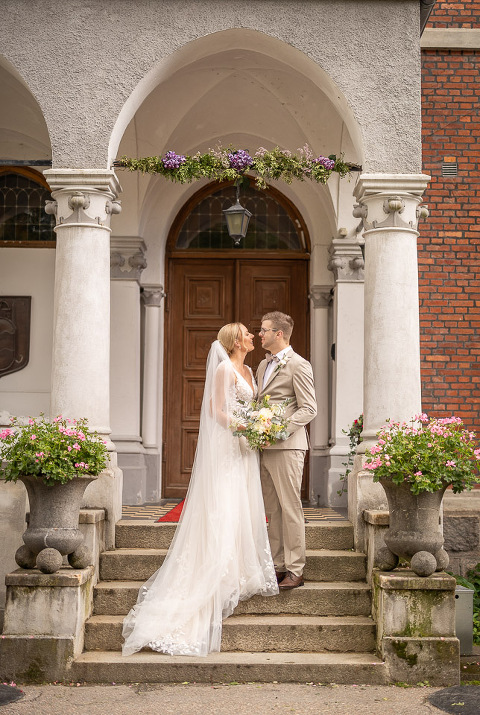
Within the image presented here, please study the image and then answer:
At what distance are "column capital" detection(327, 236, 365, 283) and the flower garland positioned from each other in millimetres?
2696

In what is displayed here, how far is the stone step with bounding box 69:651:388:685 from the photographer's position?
19.4ft

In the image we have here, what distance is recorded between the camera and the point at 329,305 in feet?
35.8

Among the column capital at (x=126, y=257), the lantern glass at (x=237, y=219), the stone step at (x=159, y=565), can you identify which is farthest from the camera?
the column capital at (x=126, y=257)

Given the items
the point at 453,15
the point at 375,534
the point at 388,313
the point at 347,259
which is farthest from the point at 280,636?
the point at 453,15

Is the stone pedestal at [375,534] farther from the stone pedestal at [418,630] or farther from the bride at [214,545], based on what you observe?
the bride at [214,545]

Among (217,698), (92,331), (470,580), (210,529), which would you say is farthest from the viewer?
(470,580)

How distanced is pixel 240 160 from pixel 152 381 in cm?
414

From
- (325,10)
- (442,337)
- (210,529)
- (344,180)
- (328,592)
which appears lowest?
(328,592)

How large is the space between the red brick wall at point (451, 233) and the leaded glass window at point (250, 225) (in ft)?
7.67

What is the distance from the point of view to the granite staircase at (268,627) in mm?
5918

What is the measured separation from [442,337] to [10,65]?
5189 mm

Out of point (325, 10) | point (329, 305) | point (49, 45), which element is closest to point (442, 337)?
point (329, 305)

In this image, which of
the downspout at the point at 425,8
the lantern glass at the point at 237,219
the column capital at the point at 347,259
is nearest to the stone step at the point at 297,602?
the lantern glass at the point at 237,219

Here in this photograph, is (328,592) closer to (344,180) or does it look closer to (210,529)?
(210,529)
